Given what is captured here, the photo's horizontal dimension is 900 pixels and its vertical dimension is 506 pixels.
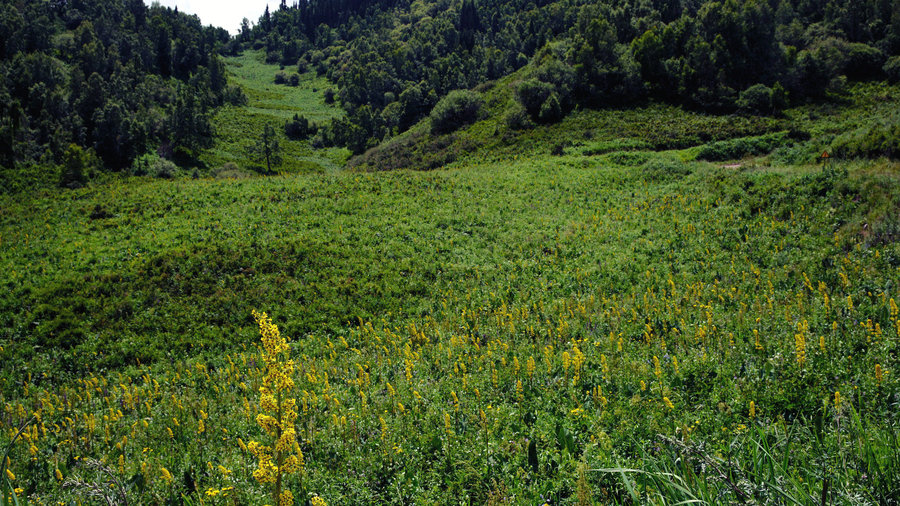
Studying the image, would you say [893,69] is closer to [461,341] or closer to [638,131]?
[638,131]

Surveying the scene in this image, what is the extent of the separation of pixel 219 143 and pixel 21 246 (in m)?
74.9

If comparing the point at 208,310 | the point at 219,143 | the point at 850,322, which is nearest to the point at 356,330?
the point at 208,310

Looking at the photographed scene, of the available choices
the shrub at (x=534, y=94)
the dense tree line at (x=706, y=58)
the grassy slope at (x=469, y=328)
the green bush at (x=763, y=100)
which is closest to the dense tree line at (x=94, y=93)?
the grassy slope at (x=469, y=328)

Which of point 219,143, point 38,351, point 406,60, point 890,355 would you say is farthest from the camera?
point 406,60

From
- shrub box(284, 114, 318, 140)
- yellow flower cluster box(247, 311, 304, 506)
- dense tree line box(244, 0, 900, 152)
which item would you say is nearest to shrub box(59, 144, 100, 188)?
yellow flower cluster box(247, 311, 304, 506)

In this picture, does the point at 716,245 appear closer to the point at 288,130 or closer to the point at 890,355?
the point at 890,355

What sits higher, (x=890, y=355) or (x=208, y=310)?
(x=890, y=355)

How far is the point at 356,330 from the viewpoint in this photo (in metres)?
13.9

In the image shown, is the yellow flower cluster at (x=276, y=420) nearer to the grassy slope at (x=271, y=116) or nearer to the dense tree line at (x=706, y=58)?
the dense tree line at (x=706, y=58)

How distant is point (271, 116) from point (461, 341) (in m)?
122

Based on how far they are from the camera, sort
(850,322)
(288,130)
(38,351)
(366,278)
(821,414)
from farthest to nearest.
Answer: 1. (288,130)
2. (366,278)
3. (38,351)
4. (850,322)
5. (821,414)

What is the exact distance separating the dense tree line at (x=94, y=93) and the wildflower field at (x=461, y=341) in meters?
29.2

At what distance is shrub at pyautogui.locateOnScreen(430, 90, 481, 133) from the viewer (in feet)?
222

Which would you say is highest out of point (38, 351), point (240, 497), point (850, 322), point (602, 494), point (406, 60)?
point (406, 60)
